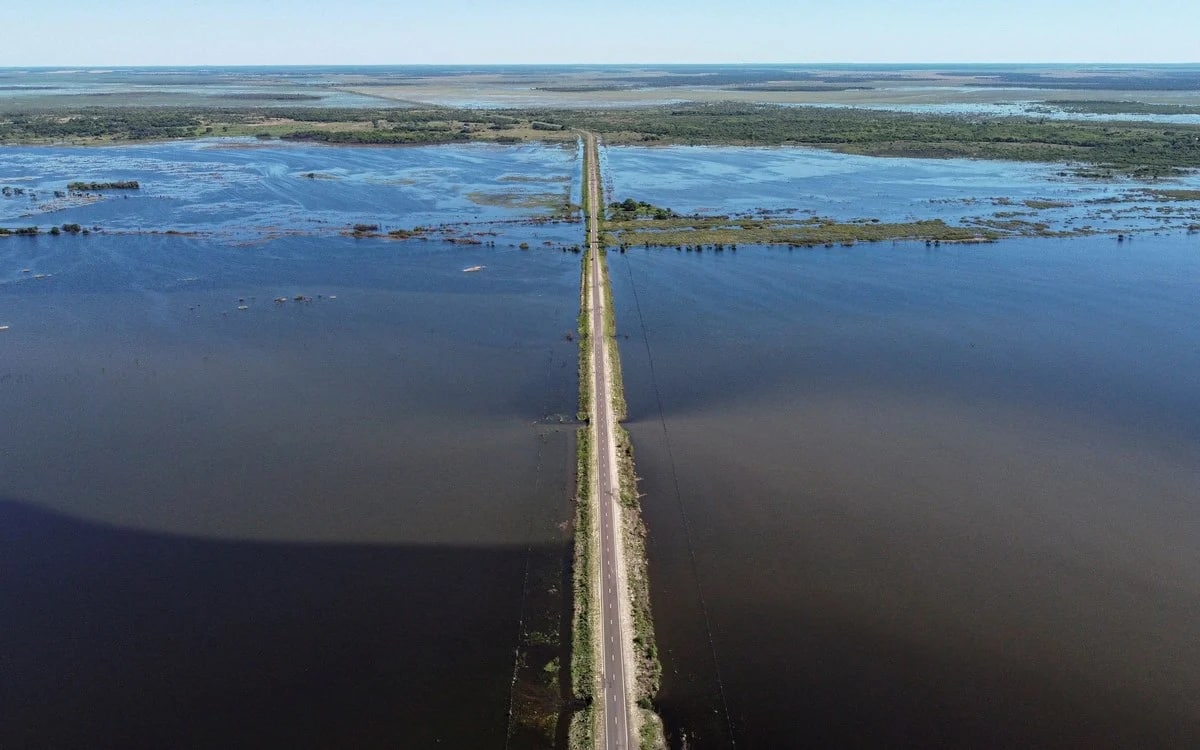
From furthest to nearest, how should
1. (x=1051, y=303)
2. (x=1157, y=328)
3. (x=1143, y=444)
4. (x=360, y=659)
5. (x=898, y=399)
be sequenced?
(x=1051, y=303) → (x=1157, y=328) → (x=898, y=399) → (x=1143, y=444) → (x=360, y=659)

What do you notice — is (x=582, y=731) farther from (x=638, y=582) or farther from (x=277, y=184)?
(x=277, y=184)

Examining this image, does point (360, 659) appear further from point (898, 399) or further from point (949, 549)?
point (898, 399)

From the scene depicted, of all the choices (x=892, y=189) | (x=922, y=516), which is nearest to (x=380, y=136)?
(x=892, y=189)

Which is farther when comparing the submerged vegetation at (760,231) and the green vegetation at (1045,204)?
the green vegetation at (1045,204)

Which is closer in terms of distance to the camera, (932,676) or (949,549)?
(932,676)

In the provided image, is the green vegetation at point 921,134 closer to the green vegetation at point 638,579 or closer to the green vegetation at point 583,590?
the green vegetation at point 638,579

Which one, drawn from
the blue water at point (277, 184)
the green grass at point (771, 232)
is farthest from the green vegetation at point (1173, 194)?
the blue water at point (277, 184)

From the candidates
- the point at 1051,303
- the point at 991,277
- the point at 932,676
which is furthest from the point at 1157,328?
the point at 932,676

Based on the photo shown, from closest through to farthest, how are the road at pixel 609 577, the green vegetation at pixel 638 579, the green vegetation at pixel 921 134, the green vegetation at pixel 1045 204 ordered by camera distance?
1. the road at pixel 609 577
2. the green vegetation at pixel 638 579
3. the green vegetation at pixel 1045 204
4. the green vegetation at pixel 921 134
